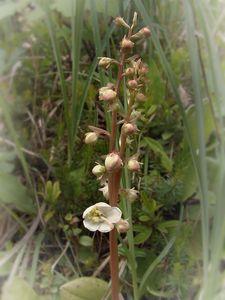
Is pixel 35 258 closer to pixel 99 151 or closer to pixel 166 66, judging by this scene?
pixel 99 151

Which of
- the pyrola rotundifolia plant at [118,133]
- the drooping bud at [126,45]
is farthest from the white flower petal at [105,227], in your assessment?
the drooping bud at [126,45]

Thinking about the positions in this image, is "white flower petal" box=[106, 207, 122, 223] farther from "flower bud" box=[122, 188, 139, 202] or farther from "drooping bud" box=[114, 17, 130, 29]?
"drooping bud" box=[114, 17, 130, 29]

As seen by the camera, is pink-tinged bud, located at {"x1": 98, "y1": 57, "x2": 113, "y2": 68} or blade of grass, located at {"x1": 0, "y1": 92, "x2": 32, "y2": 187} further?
blade of grass, located at {"x1": 0, "y1": 92, "x2": 32, "y2": 187}

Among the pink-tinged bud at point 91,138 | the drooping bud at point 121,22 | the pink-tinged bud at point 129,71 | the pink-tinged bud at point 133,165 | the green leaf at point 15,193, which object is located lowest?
the green leaf at point 15,193

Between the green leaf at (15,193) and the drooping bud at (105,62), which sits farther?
the green leaf at (15,193)

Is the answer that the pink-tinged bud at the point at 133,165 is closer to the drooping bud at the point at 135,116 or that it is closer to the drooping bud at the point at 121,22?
the drooping bud at the point at 135,116

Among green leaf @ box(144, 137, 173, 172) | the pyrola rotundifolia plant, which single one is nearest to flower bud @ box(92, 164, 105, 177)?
the pyrola rotundifolia plant
